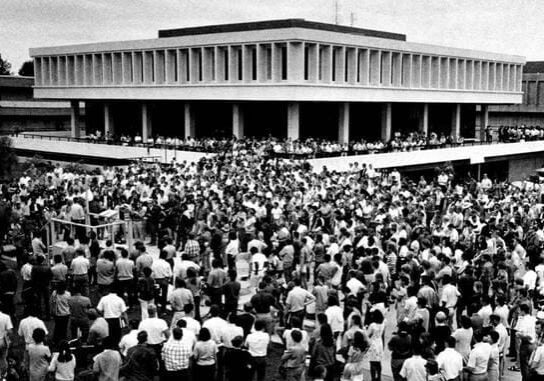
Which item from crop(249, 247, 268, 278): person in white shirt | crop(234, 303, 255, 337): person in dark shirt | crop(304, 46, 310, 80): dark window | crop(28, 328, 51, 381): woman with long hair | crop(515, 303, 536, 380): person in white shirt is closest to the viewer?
crop(28, 328, 51, 381): woman with long hair

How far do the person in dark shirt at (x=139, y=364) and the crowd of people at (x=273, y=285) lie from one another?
2 cm

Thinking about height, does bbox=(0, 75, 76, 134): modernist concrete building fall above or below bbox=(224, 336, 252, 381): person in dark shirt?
above

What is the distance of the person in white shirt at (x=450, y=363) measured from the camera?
9.66 metres

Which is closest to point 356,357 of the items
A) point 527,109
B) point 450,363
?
point 450,363

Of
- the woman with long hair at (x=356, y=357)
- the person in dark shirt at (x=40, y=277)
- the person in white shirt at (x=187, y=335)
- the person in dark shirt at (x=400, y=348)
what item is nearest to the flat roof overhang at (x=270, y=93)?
the person in dark shirt at (x=40, y=277)

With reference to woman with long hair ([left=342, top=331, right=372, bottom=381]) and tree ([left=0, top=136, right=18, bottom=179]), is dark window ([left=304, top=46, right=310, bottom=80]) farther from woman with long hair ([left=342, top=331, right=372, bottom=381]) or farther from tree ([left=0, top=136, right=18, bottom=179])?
woman with long hair ([left=342, top=331, right=372, bottom=381])

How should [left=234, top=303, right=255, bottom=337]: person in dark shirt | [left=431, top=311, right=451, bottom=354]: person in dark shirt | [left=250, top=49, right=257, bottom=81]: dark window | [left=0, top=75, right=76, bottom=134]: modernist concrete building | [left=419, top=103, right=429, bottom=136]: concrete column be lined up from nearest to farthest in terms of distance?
[left=431, top=311, right=451, bottom=354]: person in dark shirt < [left=234, top=303, right=255, bottom=337]: person in dark shirt < [left=250, top=49, right=257, bottom=81]: dark window < [left=419, top=103, right=429, bottom=136]: concrete column < [left=0, top=75, right=76, bottom=134]: modernist concrete building

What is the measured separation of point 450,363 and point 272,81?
A: 35.3m

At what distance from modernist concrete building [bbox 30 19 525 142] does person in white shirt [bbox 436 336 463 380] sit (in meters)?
33.7

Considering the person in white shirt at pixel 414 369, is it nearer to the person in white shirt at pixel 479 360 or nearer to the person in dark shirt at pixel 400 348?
the person in dark shirt at pixel 400 348

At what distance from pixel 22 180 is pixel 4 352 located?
1600cm

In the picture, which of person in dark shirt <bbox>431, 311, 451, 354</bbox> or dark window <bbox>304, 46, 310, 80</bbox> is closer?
person in dark shirt <bbox>431, 311, 451, 354</bbox>

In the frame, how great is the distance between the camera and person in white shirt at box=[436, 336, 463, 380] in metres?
9.66

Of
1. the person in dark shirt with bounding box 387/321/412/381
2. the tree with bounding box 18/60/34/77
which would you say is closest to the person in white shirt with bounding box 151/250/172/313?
the person in dark shirt with bounding box 387/321/412/381
